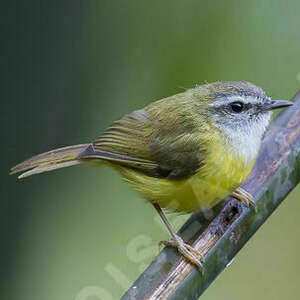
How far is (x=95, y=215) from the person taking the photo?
4.52 metres

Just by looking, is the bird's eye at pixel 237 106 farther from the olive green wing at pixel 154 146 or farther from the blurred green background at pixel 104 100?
the blurred green background at pixel 104 100

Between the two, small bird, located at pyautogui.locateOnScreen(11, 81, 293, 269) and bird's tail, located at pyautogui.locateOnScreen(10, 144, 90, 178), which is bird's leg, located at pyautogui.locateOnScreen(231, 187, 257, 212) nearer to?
small bird, located at pyautogui.locateOnScreen(11, 81, 293, 269)

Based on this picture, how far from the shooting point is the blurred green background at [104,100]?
4.16m

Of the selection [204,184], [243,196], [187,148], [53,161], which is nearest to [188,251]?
[243,196]

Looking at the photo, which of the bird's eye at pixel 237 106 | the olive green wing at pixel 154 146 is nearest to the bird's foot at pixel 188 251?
the olive green wing at pixel 154 146

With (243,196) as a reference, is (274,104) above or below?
above

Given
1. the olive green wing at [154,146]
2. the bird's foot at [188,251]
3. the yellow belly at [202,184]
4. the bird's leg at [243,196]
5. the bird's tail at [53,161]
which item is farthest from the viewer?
the bird's tail at [53,161]

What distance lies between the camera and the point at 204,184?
3289mm

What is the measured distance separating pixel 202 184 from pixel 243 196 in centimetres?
32

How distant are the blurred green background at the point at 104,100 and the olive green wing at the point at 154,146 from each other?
2.06ft

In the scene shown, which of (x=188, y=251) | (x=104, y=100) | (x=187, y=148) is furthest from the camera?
(x=104, y=100)

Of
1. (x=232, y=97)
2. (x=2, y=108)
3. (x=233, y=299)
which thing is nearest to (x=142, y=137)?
(x=232, y=97)

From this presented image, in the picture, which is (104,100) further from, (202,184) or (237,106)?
(202,184)

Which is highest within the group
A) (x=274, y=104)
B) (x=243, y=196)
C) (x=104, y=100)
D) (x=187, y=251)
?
(x=274, y=104)
